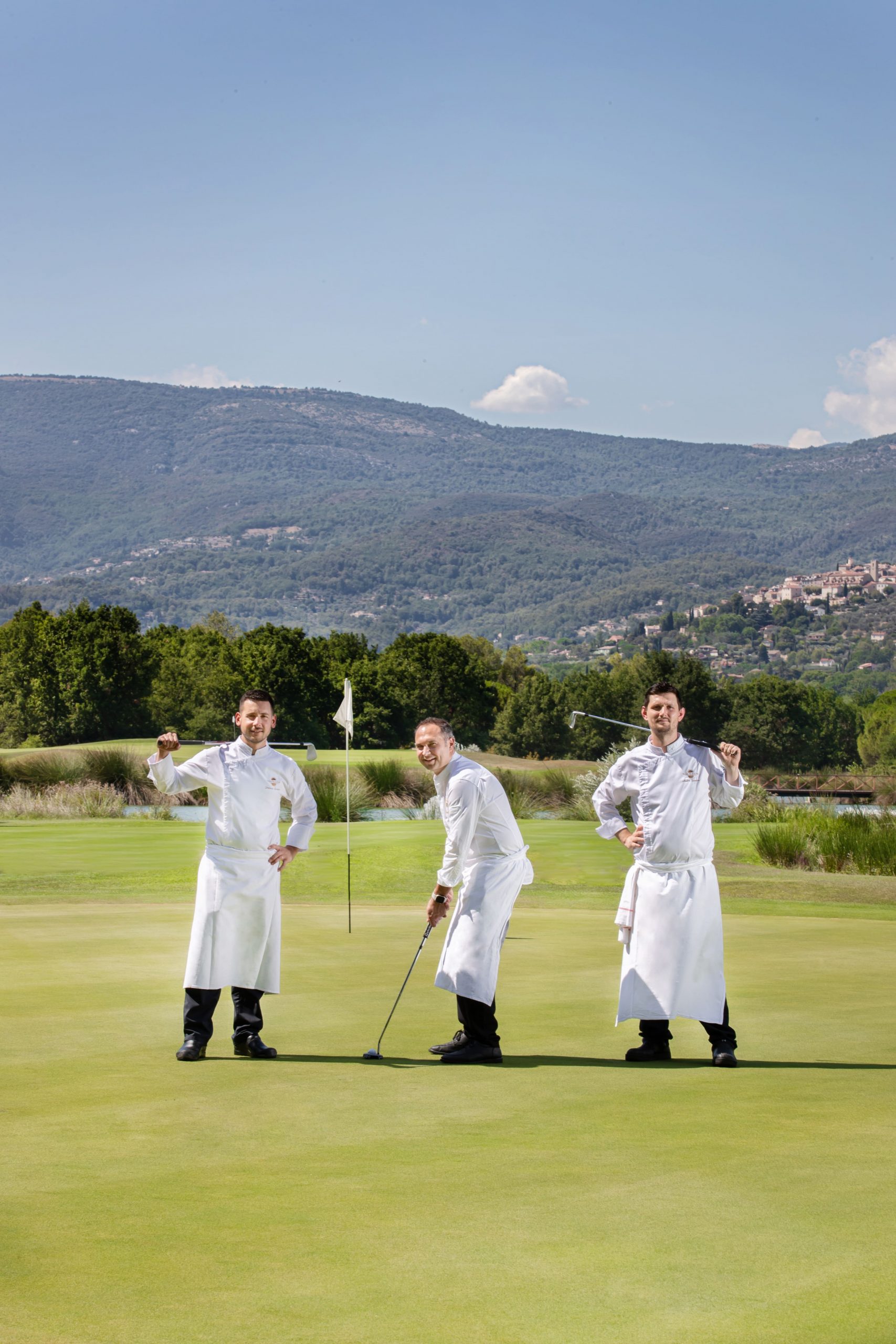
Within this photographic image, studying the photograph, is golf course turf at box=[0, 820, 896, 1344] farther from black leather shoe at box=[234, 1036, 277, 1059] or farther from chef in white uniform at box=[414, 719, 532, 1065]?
chef in white uniform at box=[414, 719, 532, 1065]

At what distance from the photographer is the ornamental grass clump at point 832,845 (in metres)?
21.6

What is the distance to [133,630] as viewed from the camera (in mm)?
90250

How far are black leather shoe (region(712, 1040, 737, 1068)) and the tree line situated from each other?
72.6 m

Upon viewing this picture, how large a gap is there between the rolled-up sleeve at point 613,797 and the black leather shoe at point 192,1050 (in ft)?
7.67

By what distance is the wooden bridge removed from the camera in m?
67.4

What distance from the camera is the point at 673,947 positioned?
761 centimetres

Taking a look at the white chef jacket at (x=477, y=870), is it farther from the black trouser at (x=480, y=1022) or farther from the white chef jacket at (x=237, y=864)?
the white chef jacket at (x=237, y=864)

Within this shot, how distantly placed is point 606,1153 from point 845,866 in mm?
17628

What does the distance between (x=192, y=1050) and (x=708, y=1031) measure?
258 cm

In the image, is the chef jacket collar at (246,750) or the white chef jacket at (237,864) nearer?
the white chef jacket at (237,864)

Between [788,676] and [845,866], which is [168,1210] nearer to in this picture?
[845,866]

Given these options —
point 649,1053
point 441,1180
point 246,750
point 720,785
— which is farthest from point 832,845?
point 441,1180

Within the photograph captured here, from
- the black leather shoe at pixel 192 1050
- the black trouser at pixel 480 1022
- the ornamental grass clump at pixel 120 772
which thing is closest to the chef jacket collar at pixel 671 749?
the black trouser at pixel 480 1022

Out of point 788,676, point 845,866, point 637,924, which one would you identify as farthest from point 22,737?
point 788,676
